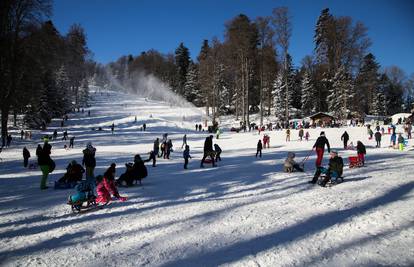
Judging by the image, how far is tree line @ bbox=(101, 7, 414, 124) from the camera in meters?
38.2

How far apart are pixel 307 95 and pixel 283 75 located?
703 cm

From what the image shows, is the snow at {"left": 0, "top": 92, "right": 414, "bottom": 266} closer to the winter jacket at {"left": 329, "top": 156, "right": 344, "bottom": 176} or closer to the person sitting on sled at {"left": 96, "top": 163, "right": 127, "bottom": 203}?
the person sitting on sled at {"left": 96, "top": 163, "right": 127, "bottom": 203}

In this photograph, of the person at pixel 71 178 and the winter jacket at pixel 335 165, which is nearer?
the winter jacket at pixel 335 165

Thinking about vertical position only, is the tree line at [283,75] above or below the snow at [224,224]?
above

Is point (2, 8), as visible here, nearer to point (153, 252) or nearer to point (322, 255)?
point (153, 252)

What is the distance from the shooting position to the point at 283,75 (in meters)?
51.1

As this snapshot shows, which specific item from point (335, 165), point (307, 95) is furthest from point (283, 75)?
point (335, 165)

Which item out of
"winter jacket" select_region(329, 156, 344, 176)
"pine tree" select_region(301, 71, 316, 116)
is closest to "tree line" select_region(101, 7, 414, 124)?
"pine tree" select_region(301, 71, 316, 116)

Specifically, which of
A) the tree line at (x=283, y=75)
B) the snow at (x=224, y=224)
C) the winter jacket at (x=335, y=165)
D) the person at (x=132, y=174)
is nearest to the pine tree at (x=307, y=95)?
the tree line at (x=283, y=75)

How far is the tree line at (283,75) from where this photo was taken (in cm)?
3819

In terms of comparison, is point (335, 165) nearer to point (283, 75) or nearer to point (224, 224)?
point (224, 224)

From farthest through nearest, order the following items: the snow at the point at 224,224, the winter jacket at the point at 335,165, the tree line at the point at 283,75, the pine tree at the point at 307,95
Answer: the pine tree at the point at 307,95, the tree line at the point at 283,75, the winter jacket at the point at 335,165, the snow at the point at 224,224

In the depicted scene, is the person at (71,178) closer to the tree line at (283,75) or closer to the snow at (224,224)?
the snow at (224,224)

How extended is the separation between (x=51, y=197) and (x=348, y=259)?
816cm
